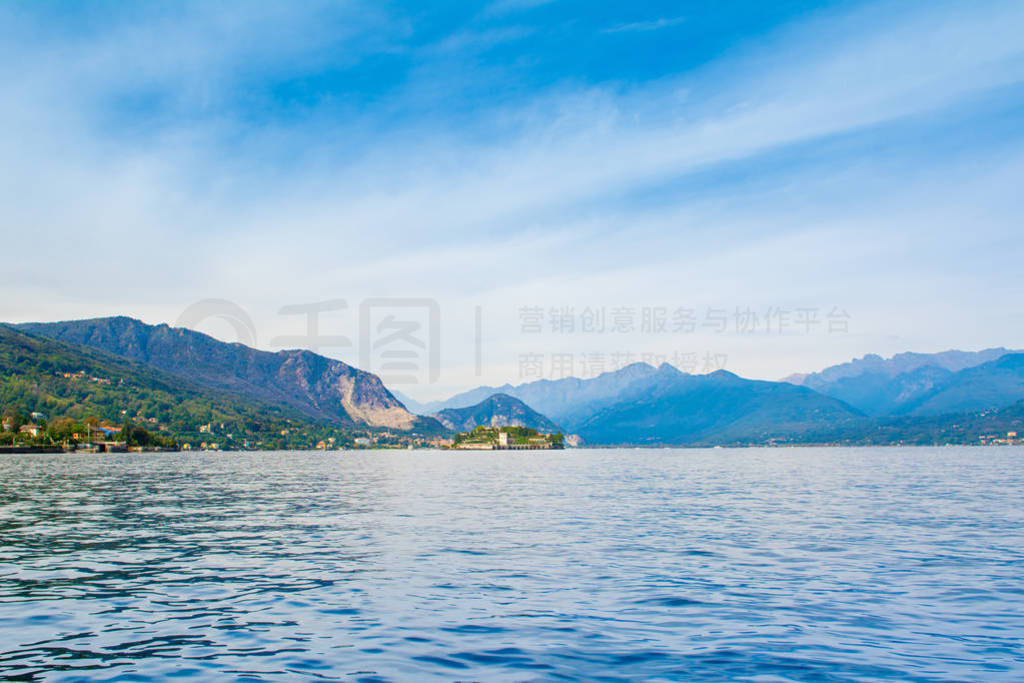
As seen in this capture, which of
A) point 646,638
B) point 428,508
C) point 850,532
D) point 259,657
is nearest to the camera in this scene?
point 259,657

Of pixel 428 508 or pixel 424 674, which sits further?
pixel 428 508

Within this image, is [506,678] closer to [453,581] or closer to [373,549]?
[453,581]

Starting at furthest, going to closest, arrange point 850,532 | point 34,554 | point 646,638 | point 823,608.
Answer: point 850,532 → point 34,554 → point 823,608 → point 646,638

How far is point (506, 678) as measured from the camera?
1717 centimetres

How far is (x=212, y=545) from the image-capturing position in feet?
130

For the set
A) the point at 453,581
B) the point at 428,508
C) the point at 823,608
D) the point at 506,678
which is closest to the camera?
the point at 506,678

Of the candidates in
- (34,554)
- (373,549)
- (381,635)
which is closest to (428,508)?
(373,549)

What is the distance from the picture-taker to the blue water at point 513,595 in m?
18.5

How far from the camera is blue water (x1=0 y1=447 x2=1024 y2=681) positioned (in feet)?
60.8

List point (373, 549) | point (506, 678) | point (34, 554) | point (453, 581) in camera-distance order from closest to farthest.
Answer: point (506, 678) < point (453, 581) < point (34, 554) < point (373, 549)

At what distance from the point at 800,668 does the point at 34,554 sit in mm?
36302

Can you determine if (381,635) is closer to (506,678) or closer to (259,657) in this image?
(259,657)

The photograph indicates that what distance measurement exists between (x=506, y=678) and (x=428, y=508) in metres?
47.7

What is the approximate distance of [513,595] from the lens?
27078 millimetres
